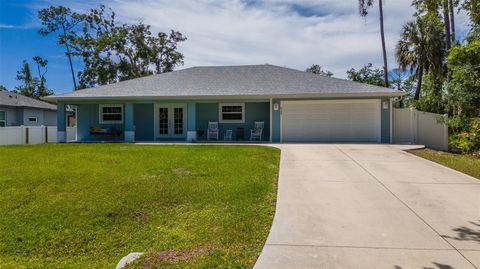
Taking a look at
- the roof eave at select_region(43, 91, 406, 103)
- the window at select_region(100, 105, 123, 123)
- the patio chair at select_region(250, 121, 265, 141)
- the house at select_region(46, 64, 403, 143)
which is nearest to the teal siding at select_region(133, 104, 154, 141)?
the house at select_region(46, 64, 403, 143)

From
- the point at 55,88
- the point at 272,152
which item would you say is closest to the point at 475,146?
the point at 272,152

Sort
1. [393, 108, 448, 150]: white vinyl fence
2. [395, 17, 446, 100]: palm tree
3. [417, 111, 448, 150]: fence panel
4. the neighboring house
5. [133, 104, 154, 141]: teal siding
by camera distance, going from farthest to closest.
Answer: [395, 17, 446, 100]: palm tree → the neighboring house → [133, 104, 154, 141]: teal siding → [393, 108, 448, 150]: white vinyl fence → [417, 111, 448, 150]: fence panel

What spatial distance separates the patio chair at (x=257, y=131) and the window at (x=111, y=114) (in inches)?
300

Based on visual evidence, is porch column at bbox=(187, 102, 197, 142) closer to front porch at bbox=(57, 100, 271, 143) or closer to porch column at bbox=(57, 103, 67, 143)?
front porch at bbox=(57, 100, 271, 143)

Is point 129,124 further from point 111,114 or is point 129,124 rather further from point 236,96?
point 236,96

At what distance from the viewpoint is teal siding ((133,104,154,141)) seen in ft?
63.4

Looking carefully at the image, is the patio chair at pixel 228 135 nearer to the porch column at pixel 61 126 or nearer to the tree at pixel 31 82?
the porch column at pixel 61 126

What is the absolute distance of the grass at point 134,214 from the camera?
4082mm

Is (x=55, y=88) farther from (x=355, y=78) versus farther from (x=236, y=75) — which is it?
(x=355, y=78)

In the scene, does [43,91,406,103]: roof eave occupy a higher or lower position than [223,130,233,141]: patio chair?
higher

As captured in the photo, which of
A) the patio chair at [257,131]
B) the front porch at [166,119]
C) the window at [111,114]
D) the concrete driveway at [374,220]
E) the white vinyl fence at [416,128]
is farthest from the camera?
the window at [111,114]

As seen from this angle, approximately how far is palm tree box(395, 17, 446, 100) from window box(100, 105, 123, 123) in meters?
23.1

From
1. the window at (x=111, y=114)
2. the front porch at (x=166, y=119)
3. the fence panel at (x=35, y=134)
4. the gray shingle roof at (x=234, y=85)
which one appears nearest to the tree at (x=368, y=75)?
the gray shingle roof at (x=234, y=85)

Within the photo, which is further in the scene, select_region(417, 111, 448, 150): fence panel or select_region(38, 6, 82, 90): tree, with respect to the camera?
select_region(38, 6, 82, 90): tree
